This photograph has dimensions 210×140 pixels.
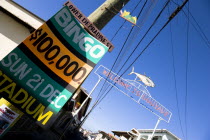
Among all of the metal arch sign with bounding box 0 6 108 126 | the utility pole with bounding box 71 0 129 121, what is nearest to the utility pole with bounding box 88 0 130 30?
the utility pole with bounding box 71 0 129 121

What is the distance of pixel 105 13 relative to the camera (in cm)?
580

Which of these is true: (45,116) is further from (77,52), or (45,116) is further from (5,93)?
(77,52)

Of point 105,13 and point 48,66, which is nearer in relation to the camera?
point 48,66

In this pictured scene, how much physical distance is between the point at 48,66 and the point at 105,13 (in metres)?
3.57

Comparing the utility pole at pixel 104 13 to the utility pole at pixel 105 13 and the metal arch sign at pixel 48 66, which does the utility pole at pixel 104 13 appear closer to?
the utility pole at pixel 105 13

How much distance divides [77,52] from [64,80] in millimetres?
579

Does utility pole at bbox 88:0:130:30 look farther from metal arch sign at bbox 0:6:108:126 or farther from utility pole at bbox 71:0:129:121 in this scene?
metal arch sign at bbox 0:6:108:126

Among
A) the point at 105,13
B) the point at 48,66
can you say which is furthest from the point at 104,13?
the point at 48,66

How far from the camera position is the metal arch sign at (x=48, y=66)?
8.73 feet

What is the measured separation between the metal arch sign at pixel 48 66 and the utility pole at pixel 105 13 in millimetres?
2378

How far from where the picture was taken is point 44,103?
2811 millimetres

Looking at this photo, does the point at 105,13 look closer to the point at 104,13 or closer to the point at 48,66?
the point at 104,13

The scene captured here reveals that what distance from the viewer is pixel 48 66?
2.91 metres

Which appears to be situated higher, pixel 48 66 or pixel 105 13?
pixel 105 13
